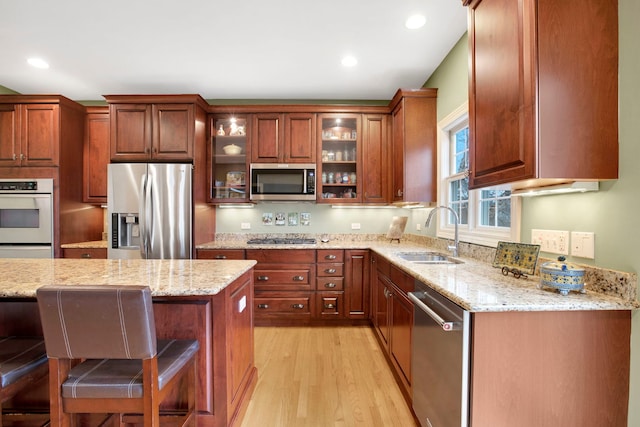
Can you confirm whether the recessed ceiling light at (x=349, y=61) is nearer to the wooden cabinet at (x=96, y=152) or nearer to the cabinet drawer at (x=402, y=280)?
the cabinet drawer at (x=402, y=280)

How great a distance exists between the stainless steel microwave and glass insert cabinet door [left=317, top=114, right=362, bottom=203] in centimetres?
14

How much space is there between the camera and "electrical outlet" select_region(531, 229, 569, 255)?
1382mm

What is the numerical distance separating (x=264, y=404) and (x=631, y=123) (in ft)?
7.66

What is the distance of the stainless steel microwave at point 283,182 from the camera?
11.1 feet

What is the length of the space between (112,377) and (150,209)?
231cm

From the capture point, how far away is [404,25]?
223 cm

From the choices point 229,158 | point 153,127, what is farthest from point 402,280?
point 153,127

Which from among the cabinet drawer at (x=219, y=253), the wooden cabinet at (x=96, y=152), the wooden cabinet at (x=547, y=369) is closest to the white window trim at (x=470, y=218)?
the wooden cabinet at (x=547, y=369)

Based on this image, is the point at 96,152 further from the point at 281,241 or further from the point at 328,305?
the point at 328,305

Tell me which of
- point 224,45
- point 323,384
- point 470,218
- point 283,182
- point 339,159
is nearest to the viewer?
point 323,384

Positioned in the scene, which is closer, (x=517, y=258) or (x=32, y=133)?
(x=517, y=258)

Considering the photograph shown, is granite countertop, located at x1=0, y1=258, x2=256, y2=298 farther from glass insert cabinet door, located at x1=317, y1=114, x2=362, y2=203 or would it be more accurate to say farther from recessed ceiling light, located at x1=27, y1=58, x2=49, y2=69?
recessed ceiling light, located at x1=27, y1=58, x2=49, y2=69

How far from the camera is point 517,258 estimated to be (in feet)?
5.08

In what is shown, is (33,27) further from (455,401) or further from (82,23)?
(455,401)
